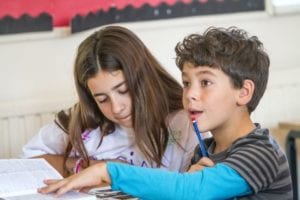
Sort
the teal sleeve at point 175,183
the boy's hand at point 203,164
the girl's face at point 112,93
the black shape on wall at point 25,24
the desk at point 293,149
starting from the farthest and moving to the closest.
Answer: the desk at point 293,149, the black shape on wall at point 25,24, the girl's face at point 112,93, the boy's hand at point 203,164, the teal sleeve at point 175,183

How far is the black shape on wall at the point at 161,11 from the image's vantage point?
2.44m

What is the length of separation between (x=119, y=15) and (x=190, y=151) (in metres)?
1.09

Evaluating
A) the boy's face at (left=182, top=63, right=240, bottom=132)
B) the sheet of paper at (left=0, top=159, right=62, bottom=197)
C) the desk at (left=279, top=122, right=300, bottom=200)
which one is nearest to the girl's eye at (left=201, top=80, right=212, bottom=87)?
the boy's face at (left=182, top=63, right=240, bottom=132)

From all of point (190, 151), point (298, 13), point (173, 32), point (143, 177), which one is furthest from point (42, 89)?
point (143, 177)

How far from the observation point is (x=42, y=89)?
2455 mm

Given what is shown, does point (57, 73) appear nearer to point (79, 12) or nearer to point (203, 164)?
point (79, 12)

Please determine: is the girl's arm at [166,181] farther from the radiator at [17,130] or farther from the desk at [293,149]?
the desk at [293,149]

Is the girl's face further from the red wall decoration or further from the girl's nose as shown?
the red wall decoration

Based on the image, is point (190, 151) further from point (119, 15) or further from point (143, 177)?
point (119, 15)

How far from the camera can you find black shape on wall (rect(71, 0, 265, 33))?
2.44m

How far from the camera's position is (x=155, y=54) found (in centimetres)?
265

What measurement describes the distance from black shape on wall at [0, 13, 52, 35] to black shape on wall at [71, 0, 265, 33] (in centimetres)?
11

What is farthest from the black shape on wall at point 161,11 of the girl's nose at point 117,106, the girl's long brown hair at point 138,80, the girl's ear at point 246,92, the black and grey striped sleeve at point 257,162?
the black and grey striped sleeve at point 257,162

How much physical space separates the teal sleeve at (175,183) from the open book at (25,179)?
13 centimetres
